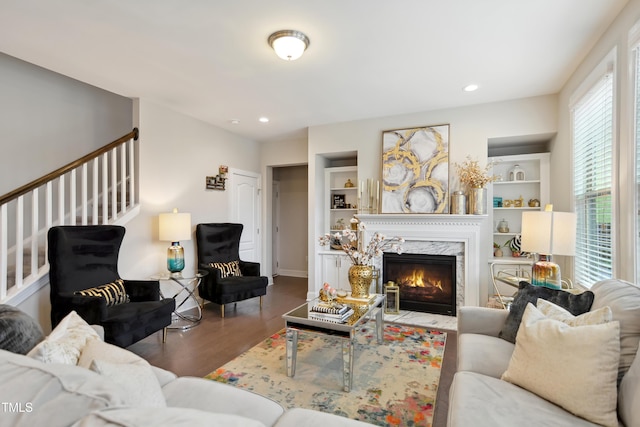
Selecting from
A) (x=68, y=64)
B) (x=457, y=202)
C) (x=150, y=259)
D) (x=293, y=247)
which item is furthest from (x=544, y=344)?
(x=293, y=247)

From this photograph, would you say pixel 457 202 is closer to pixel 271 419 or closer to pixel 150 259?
pixel 271 419

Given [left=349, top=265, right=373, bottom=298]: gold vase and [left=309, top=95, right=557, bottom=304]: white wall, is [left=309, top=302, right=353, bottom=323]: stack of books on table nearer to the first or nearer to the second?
[left=349, top=265, right=373, bottom=298]: gold vase

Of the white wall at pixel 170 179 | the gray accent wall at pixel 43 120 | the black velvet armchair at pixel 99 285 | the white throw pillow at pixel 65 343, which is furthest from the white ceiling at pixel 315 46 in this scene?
the white throw pillow at pixel 65 343

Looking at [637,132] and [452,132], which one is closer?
[637,132]

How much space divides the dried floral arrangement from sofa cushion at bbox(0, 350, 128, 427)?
3984 mm

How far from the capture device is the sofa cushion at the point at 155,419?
0.59m

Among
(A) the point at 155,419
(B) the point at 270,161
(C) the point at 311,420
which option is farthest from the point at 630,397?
(B) the point at 270,161

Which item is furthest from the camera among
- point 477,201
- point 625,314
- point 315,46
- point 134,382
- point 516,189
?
point 516,189

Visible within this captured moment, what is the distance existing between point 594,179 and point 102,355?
3.64 metres

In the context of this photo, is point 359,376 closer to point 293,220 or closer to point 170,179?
point 170,179

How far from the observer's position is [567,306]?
5.94ft

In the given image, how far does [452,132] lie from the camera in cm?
399

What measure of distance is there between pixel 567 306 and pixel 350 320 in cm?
136

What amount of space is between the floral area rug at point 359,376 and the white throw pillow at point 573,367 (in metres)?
0.79
